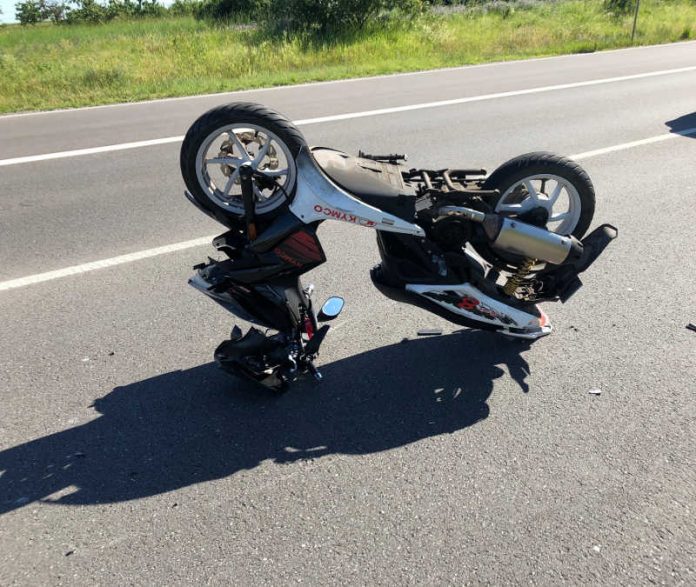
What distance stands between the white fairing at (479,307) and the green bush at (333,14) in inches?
657

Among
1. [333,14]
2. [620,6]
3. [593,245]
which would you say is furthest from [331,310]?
[620,6]

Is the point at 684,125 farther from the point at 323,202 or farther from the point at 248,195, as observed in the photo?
the point at 248,195

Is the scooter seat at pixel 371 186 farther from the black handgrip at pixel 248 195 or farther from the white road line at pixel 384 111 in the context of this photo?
the white road line at pixel 384 111

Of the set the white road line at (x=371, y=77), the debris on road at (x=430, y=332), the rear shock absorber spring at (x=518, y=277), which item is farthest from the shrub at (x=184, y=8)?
the rear shock absorber spring at (x=518, y=277)

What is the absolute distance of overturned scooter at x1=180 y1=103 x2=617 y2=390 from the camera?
343cm

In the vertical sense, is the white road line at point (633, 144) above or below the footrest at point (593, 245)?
below

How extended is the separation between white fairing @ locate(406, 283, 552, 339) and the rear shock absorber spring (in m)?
0.16

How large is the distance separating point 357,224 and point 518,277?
1094 millimetres

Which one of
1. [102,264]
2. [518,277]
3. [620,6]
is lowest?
[102,264]

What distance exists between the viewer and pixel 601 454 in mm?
3191

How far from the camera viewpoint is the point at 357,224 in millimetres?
3488

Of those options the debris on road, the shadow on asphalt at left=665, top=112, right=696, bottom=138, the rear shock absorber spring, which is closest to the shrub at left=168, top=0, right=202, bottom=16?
the shadow on asphalt at left=665, top=112, right=696, bottom=138

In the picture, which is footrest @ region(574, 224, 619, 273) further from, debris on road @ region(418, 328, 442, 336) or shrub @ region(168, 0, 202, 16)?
shrub @ region(168, 0, 202, 16)

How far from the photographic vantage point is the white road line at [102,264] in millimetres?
4934
